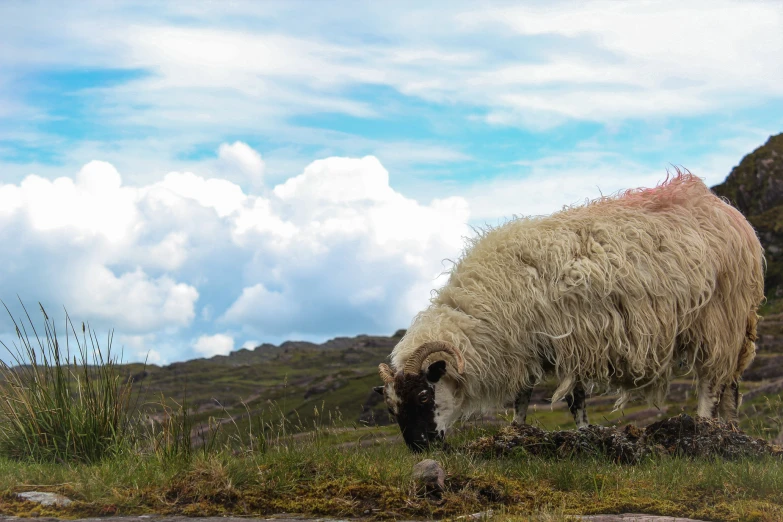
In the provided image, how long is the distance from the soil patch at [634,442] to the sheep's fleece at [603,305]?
1.82 metres

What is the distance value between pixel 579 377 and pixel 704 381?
8.12 feet

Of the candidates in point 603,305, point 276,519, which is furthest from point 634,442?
point 276,519

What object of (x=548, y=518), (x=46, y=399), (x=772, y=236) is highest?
(x=772, y=236)

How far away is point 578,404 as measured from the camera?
12977 mm

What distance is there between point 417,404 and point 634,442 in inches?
138

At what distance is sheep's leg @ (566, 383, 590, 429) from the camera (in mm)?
12688

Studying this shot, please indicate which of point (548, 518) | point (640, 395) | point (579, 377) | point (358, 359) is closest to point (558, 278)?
point (579, 377)

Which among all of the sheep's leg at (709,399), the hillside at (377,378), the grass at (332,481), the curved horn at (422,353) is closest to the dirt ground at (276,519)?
the grass at (332,481)

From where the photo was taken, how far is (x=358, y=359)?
156 m

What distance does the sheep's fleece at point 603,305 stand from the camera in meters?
12.8

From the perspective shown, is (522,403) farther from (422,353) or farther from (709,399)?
(709,399)

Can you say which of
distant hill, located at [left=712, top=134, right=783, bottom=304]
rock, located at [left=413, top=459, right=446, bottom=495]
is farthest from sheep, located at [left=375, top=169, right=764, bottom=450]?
distant hill, located at [left=712, top=134, right=783, bottom=304]

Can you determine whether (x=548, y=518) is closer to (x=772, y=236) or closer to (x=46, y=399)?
(x=46, y=399)

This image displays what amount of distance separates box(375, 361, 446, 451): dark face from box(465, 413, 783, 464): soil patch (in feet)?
4.51
